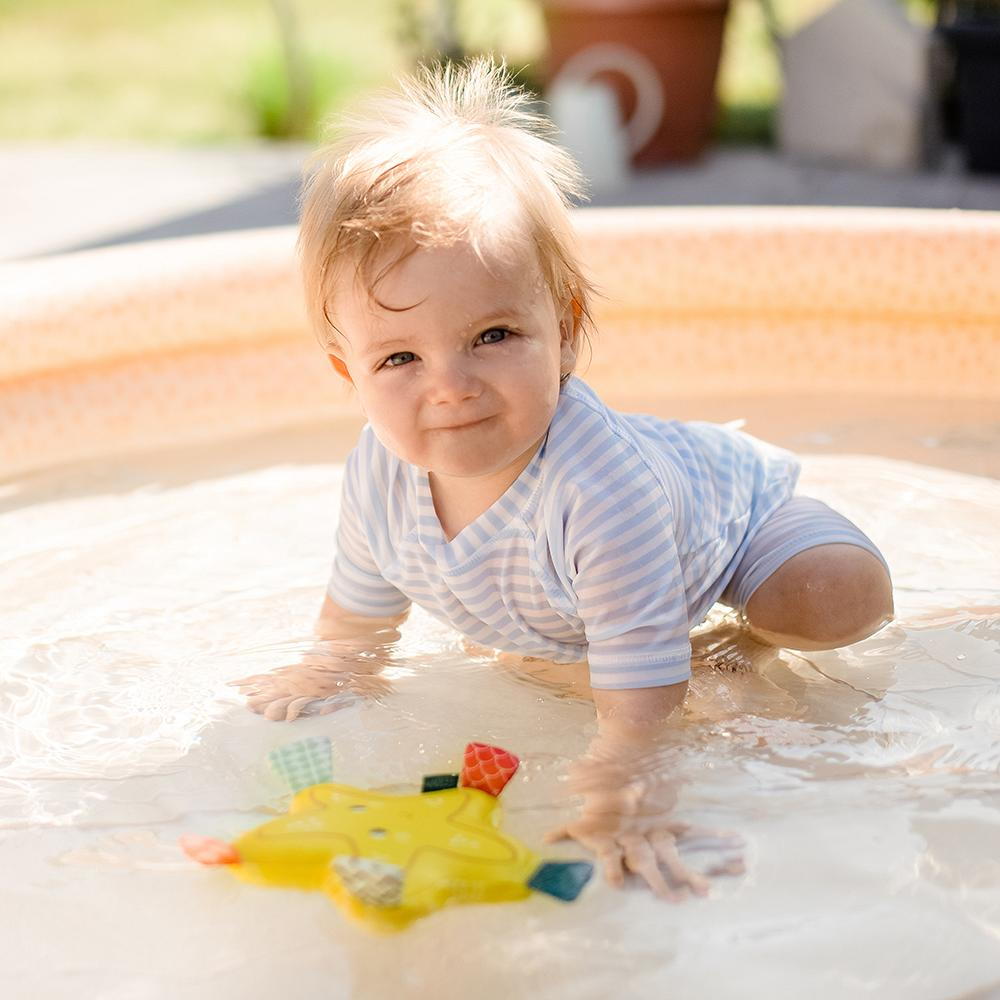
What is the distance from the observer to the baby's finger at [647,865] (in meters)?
1.64

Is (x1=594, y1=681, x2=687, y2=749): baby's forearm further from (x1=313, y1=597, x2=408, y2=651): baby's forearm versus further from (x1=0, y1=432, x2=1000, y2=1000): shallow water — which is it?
(x1=313, y1=597, x2=408, y2=651): baby's forearm

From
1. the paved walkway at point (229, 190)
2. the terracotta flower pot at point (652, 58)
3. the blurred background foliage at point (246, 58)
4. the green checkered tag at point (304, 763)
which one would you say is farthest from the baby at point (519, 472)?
the blurred background foliage at point (246, 58)

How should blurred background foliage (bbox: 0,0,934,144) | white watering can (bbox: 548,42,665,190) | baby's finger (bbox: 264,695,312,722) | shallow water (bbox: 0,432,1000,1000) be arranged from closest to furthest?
1. shallow water (bbox: 0,432,1000,1000)
2. baby's finger (bbox: 264,695,312,722)
3. white watering can (bbox: 548,42,665,190)
4. blurred background foliage (bbox: 0,0,934,144)

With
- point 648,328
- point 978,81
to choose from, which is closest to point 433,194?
point 648,328

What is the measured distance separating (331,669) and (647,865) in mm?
716

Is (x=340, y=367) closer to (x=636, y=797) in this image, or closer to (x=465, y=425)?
(x=465, y=425)

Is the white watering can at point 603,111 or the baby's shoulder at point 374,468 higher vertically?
the white watering can at point 603,111

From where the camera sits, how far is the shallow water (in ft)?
5.12

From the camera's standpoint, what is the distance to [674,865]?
1673mm

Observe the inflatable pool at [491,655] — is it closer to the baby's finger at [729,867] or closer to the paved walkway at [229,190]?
the baby's finger at [729,867]

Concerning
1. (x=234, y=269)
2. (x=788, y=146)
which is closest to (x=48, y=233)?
(x=234, y=269)

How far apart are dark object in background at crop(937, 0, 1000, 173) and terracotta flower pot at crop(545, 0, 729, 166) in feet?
3.55

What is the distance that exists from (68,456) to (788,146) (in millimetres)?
4442

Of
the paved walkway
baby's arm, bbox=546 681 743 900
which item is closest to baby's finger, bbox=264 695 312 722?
baby's arm, bbox=546 681 743 900
